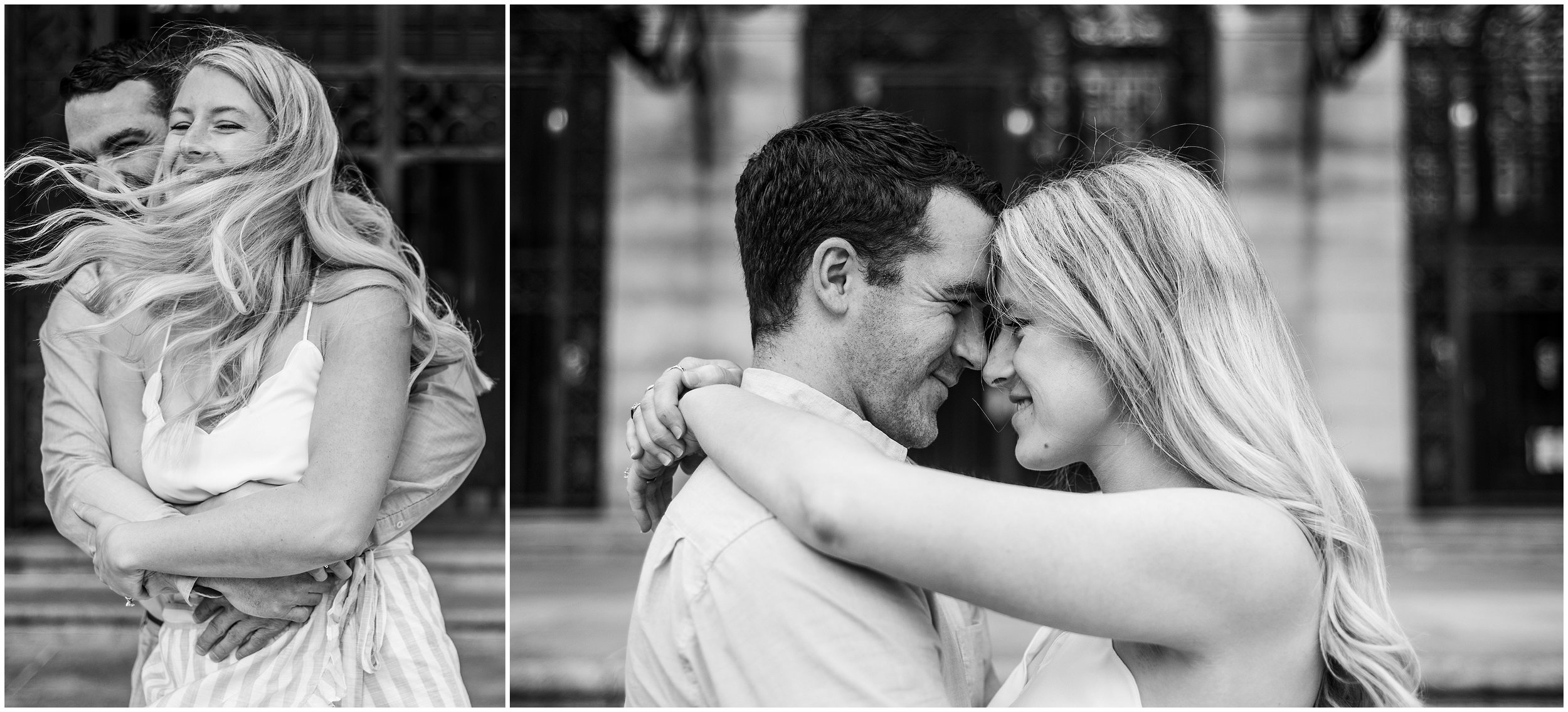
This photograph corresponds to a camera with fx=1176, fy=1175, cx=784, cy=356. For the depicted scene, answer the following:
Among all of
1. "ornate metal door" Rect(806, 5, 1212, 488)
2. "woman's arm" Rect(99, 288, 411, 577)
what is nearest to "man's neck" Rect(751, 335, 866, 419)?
"woman's arm" Rect(99, 288, 411, 577)

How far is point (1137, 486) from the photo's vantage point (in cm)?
175

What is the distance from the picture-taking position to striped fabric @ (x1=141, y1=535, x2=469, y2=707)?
1.95 m

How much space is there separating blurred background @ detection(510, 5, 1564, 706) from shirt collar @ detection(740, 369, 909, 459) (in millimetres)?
6918

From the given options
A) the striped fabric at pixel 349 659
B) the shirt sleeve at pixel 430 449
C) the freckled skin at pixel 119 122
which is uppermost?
the freckled skin at pixel 119 122

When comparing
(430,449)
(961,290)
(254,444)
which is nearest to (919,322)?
(961,290)

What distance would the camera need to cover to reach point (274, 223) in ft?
6.42

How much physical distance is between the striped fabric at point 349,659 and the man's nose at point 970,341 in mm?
1060

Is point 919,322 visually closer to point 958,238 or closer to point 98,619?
point 958,238

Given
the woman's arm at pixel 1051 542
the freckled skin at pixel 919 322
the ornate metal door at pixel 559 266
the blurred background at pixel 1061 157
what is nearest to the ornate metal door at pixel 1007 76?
the blurred background at pixel 1061 157

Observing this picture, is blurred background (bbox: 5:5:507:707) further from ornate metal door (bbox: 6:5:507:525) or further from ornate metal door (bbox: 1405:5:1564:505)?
ornate metal door (bbox: 1405:5:1564:505)

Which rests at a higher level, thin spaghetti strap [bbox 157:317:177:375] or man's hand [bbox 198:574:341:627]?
thin spaghetti strap [bbox 157:317:177:375]

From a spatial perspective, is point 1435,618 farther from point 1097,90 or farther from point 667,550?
point 667,550

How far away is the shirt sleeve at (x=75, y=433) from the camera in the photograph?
1.90m

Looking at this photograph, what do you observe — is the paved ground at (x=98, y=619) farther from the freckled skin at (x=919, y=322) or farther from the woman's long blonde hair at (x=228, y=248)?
the freckled skin at (x=919, y=322)
